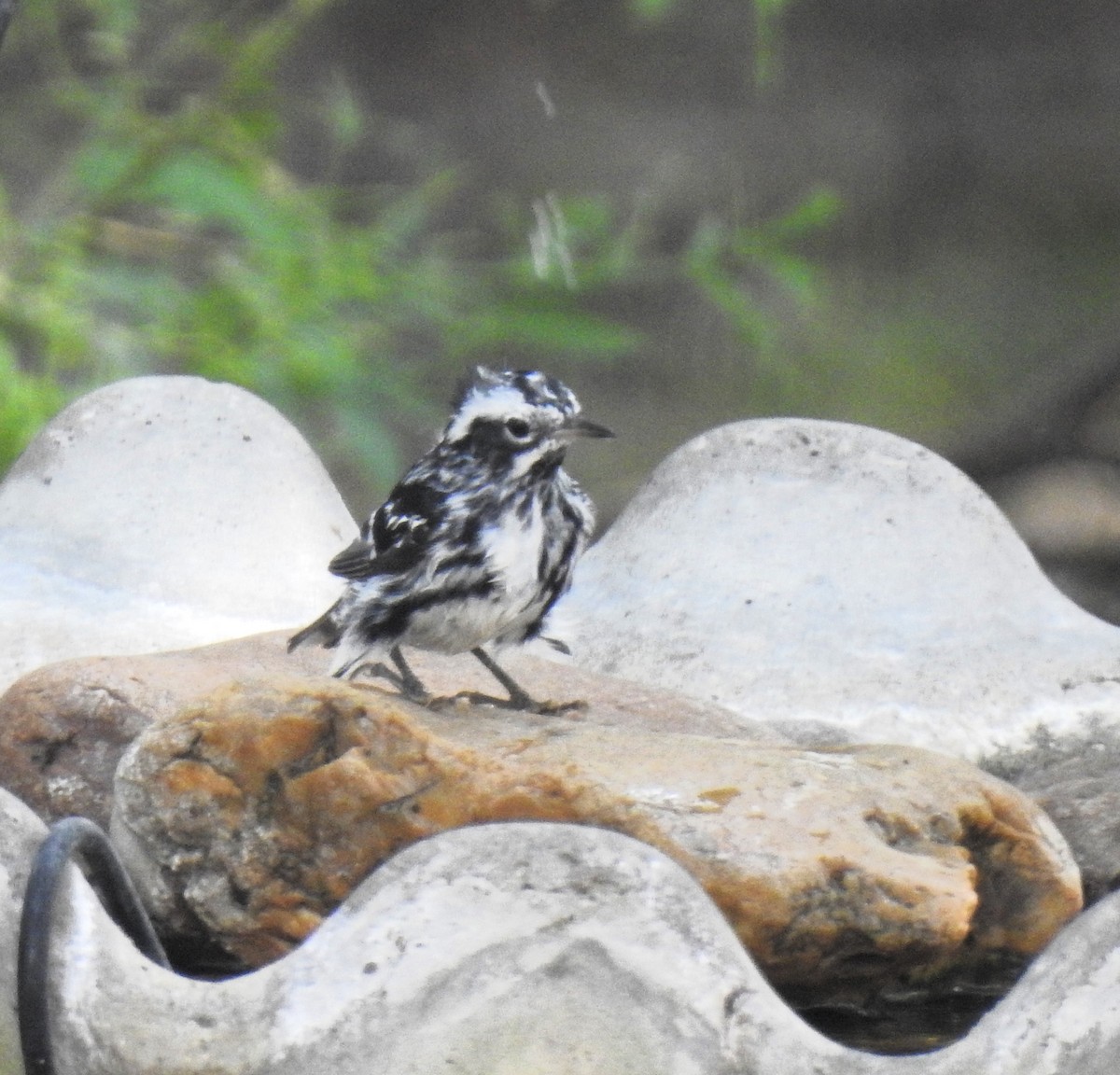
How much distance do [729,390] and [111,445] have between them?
14.4 ft

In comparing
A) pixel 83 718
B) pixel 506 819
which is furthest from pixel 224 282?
pixel 506 819

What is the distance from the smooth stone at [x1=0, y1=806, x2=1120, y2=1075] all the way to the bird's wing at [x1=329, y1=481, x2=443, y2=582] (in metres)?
0.87

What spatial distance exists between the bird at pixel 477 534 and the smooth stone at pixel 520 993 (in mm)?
833

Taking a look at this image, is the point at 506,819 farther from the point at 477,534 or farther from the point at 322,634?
the point at 322,634

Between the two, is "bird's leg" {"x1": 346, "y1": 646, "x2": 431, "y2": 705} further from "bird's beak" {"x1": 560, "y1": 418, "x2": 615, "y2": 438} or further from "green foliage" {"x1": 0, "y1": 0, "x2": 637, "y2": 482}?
"green foliage" {"x1": 0, "y1": 0, "x2": 637, "y2": 482}

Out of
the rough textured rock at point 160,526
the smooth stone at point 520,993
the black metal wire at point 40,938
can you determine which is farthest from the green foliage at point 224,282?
the smooth stone at point 520,993

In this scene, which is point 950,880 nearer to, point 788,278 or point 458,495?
point 458,495

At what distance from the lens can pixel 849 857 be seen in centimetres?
210

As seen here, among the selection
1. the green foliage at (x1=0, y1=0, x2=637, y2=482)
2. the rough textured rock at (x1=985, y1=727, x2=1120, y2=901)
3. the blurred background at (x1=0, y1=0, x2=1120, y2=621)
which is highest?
the blurred background at (x1=0, y1=0, x2=1120, y2=621)

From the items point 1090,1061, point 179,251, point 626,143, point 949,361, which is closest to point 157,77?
point 179,251

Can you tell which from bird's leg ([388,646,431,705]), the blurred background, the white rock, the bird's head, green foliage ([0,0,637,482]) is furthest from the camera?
the blurred background

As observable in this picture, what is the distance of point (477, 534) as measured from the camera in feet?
8.59

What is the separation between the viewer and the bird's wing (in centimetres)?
265

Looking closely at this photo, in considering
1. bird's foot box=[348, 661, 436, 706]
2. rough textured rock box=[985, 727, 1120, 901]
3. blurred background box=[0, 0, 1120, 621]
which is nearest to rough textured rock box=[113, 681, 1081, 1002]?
rough textured rock box=[985, 727, 1120, 901]
